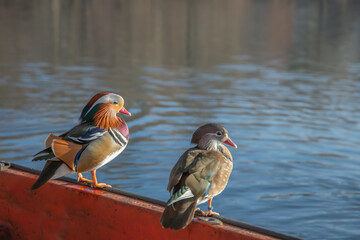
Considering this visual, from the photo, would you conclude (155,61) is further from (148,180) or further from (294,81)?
(148,180)

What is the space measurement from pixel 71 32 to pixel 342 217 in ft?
66.4

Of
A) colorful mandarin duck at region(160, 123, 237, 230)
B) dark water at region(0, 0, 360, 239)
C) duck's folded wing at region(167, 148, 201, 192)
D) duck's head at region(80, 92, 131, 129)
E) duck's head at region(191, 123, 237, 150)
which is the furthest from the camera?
dark water at region(0, 0, 360, 239)

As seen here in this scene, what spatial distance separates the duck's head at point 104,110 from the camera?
14.3 ft

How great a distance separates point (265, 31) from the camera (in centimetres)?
2966

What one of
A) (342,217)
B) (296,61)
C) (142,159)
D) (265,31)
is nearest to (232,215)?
→ (342,217)

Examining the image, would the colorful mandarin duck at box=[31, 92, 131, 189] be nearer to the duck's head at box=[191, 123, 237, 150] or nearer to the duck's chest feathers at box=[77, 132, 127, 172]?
the duck's chest feathers at box=[77, 132, 127, 172]

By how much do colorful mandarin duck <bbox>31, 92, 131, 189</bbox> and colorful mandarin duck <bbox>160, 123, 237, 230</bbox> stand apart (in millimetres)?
578

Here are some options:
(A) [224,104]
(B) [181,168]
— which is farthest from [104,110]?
(A) [224,104]

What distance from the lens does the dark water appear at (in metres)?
7.21

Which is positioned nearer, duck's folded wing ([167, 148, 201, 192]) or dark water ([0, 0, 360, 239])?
duck's folded wing ([167, 148, 201, 192])

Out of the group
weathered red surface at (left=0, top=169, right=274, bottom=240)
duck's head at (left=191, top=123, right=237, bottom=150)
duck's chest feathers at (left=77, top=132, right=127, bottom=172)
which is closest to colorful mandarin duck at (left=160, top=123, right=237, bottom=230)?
duck's head at (left=191, top=123, right=237, bottom=150)

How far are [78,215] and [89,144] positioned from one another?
2.50ft

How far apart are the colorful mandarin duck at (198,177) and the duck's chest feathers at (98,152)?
55 centimetres

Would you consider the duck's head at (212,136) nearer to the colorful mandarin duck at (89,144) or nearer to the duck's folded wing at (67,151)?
the colorful mandarin duck at (89,144)
